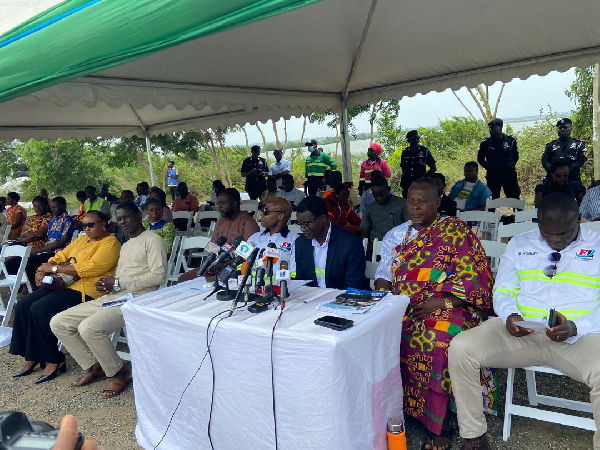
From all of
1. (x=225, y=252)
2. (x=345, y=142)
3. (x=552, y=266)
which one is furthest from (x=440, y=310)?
(x=345, y=142)

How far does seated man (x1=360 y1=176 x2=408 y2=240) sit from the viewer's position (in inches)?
184

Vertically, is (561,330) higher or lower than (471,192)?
lower

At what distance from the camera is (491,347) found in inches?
93.3

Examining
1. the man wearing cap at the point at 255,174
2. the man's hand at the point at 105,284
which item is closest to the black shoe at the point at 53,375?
the man's hand at the point at 105,284

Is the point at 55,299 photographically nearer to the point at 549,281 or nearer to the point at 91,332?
the point at 91,332

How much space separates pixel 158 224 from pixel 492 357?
371 cm

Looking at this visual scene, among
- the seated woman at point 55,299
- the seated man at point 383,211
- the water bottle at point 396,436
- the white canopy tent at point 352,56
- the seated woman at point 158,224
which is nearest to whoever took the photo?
the water bottle at point 396,436

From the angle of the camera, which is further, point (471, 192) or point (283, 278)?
point (471, 192)

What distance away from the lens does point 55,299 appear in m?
3.68

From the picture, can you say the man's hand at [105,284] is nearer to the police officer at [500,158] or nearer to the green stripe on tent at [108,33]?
the green stripe on tent at [108,33]

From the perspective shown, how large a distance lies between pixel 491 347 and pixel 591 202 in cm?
281

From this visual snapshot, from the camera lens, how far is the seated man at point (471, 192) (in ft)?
20.4

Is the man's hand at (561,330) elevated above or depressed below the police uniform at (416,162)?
below

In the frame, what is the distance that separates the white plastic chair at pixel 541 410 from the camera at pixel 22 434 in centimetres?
230
